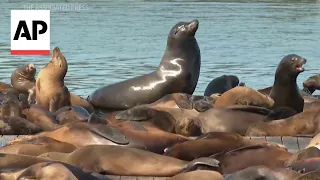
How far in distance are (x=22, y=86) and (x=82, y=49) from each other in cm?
1077

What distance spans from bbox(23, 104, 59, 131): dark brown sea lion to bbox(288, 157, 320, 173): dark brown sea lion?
3077mm

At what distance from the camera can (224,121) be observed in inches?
291

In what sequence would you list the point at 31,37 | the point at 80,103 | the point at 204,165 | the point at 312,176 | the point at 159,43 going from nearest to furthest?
1. the point at 312,176
2. the point at 204,165
3. the point at 80,103
4. the point at 31,37
5. the point at 159,43

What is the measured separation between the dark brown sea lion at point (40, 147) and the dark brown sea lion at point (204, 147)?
72 centimetres

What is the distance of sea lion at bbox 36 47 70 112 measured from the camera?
950 centimetres

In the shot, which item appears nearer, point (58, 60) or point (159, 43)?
point (58, 60)

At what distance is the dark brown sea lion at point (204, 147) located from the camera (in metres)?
5.64

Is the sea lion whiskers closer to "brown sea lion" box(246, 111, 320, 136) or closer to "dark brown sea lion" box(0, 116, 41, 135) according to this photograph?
"dark brown sea lion" box(0, 116, 41, 135)

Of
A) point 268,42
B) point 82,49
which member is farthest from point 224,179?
point 268,42

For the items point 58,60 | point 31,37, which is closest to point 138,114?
point 58,60

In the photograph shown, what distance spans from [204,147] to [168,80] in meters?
4.48

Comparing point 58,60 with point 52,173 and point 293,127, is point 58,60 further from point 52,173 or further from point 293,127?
point 52,173

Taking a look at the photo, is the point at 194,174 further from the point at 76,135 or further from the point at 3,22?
the point at 3,22

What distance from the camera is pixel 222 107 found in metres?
7.77
